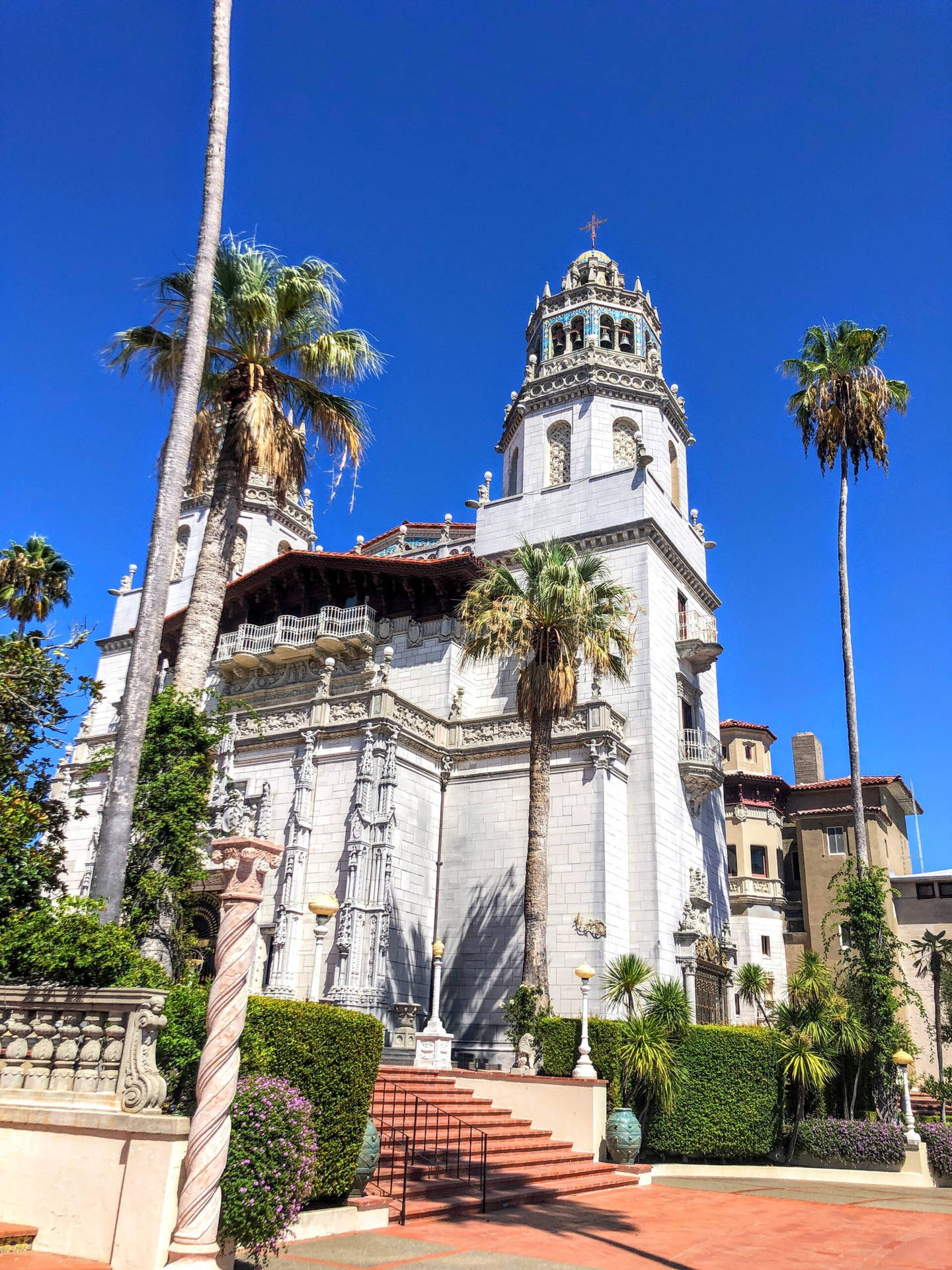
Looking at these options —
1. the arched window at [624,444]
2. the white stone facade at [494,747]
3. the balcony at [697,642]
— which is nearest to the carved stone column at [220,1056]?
the white stone facade at [494,747]

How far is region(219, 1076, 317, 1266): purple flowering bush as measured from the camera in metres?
8.71

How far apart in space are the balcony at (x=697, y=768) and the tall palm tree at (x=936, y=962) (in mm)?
9815

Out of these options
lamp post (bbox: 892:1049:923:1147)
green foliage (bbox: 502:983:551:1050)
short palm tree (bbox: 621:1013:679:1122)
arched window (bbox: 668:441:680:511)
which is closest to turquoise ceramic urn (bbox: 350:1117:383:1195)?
green foliage (bbox: 502:983:551:1050)

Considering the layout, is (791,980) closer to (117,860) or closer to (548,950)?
(548,950)

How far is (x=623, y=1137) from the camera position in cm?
1841

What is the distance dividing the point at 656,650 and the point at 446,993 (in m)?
11.4

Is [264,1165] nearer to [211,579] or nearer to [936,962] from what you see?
[211,579]

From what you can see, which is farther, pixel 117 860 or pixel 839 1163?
pixel 839 1163

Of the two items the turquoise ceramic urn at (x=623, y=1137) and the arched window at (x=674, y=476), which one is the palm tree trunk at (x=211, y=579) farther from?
the arched window at (x=674, y=476)

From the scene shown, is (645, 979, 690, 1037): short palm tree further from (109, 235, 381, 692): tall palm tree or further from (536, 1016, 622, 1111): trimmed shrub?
(109, 235, 381, 692): tall palm tree

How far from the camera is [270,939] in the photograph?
2597 centimetres

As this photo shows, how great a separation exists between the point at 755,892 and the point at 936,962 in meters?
8.33

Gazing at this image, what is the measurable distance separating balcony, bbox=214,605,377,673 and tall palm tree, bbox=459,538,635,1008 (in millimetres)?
7164

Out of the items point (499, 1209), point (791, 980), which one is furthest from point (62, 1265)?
point (791, 980)
